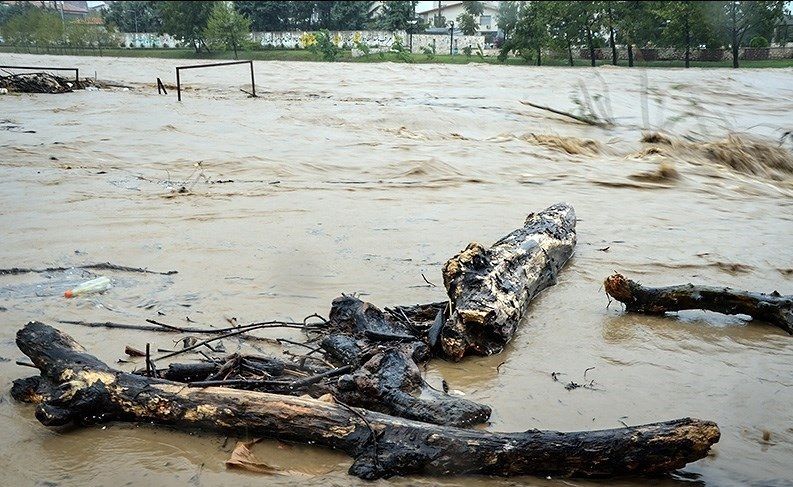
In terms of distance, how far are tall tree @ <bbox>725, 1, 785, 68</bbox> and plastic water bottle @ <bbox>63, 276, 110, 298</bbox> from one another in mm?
11103

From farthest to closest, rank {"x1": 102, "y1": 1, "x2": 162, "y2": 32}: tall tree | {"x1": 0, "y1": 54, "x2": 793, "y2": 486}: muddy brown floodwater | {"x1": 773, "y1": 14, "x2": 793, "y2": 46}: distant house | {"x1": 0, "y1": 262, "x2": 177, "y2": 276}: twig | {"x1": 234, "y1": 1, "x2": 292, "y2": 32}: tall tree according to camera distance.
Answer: {"x1": 102, "y1": 1, "x2": 162, "y2": 32}: tall tree → {"x1": 234, "y1": 1, "x2": 292, "y2": 32}: tall tree → {"x1": 773, "y1": 14, "x2": 793, "y2": 46}: distant house → {"x1": 0, "y1": 262, "x2": 177, "y2": 276}: twig → {"x1": 0, "y1": 54, "x2": 793, "y2": 486}: muddy brown floodwater

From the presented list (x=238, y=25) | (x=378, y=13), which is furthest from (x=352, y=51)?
(x=378, y=13)

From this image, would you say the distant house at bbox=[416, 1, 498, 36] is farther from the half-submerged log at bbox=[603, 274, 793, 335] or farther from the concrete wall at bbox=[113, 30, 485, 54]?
the half-submerged log at bbox=[603, 274, 793, 335]

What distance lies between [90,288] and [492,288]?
239 centimetres

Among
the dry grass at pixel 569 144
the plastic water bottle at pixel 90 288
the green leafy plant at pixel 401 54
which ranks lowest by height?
the plastic water bottle at pixel 90 288

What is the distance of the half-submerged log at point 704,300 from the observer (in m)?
4.25

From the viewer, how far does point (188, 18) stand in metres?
61.1

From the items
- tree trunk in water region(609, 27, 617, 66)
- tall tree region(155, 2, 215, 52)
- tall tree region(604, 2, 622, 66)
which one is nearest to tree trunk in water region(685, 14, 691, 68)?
tall tree region(604, 2, 622, 66)

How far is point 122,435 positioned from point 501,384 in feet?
5.42

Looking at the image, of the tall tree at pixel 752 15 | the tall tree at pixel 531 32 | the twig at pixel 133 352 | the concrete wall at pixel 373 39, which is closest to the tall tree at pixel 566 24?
the tall tree at pixel 531 32

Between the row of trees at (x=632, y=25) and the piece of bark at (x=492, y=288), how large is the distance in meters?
9.29

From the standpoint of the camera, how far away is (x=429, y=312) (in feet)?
13.6

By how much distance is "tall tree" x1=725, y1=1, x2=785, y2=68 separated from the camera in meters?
12.8

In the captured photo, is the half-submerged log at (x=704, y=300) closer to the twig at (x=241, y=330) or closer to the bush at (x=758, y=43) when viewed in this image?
the twig at (x=241, y=330)
